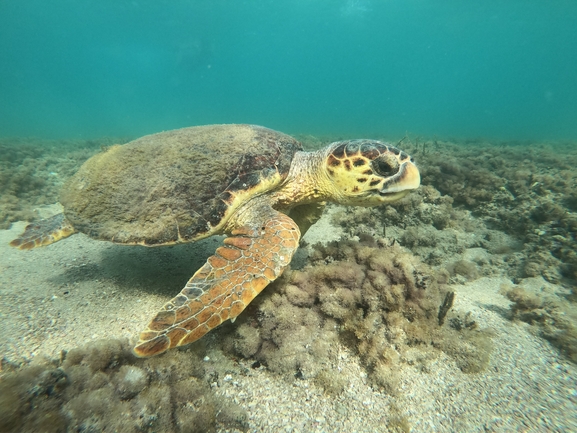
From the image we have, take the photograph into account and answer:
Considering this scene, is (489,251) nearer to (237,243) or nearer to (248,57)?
(237,243)

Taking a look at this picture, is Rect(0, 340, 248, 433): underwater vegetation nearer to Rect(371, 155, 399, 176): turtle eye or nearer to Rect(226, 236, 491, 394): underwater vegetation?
Rect(226, 236, 491, 394): underwater vegetation

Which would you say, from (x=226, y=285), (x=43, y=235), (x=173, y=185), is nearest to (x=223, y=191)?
(x=173, y=185)

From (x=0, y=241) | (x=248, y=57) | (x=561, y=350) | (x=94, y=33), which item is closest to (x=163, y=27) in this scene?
(x=94, y=33)

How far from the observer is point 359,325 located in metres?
1.76

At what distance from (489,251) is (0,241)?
276 inches

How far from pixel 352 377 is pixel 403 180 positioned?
1650 millimetres

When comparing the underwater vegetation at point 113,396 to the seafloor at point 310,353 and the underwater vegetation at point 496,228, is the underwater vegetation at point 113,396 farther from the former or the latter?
the underwater vegetation at point 496,228

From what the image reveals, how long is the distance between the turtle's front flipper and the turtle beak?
0.97 metres

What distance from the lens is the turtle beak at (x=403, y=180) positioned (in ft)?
7.61

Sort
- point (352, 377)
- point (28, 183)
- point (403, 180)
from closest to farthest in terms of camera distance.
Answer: point (352, 377)
point (403, 180)
point (28, 183)

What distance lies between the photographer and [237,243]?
2.15m

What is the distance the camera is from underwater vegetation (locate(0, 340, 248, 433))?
107 cm

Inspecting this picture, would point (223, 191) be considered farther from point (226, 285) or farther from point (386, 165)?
point (386, 165)

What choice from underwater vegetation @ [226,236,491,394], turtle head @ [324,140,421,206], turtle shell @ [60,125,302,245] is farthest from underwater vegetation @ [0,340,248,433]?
turtle head @ [324,140,421,206]
